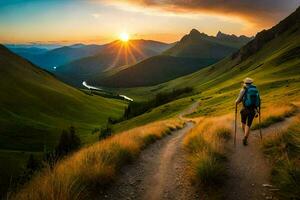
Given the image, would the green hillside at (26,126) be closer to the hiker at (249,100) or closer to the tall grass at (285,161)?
the hiker at (249,100)

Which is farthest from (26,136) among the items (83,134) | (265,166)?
(265,166)

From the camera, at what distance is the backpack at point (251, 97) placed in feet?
56.5

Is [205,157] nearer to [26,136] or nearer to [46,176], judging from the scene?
[46,176]

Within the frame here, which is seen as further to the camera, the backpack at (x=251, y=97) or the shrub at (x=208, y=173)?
the backpack at (x=251, y=97)

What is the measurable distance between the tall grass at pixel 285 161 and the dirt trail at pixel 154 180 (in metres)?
2.51

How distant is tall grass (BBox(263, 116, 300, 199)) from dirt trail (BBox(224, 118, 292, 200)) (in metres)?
0.35

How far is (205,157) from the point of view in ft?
38.9

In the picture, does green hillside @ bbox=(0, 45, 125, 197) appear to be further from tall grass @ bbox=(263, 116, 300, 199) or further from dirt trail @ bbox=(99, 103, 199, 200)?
tall grass @ bbox=(263, 116, 300, 199)

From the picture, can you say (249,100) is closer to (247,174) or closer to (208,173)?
(247,174)

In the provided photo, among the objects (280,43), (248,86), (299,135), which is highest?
(280,43)

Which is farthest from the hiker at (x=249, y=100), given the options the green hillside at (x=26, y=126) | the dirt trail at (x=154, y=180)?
the green hillside at (x=26, y=126)

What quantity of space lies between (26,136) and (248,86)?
458 ft

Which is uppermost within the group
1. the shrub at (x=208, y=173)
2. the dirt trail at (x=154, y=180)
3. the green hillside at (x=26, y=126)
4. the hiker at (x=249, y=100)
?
the hiker at (x=249, y=100)

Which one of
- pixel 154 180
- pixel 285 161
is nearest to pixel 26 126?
pixel 154 180
